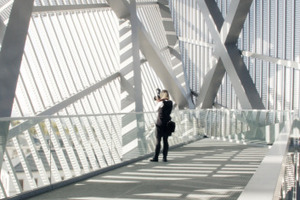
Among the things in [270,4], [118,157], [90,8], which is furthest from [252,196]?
[270,4]

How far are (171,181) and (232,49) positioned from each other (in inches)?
694

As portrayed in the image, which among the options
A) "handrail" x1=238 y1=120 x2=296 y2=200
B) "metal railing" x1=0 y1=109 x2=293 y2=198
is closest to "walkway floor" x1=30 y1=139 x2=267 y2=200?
"metal railing" x1=0 y1=109 x2=293 y2=198

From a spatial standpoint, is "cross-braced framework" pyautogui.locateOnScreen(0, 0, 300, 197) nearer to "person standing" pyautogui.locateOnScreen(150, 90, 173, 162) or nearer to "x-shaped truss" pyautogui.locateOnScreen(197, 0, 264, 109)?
"x-shaped truss" pyautogui.locateOnScreen(197, 0, 264, 109)

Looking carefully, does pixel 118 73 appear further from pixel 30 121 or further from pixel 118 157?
pixel 30 121

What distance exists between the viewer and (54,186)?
7066 mm

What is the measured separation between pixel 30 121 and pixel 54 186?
1.05m

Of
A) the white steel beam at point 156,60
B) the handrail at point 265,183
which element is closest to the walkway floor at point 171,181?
the handrail at point 265,183

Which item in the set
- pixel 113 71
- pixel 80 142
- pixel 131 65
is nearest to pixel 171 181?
pixel 80 142

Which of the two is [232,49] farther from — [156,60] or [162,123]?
[162,123]

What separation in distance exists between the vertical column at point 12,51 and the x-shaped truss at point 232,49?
1261 cm

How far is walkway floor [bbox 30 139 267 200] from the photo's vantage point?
256 inches

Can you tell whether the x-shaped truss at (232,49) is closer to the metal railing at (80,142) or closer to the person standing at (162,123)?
the metal railing at (80,142)

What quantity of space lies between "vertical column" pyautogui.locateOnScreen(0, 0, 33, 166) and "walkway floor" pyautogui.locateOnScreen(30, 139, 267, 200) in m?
3.26

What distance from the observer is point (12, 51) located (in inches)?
429
